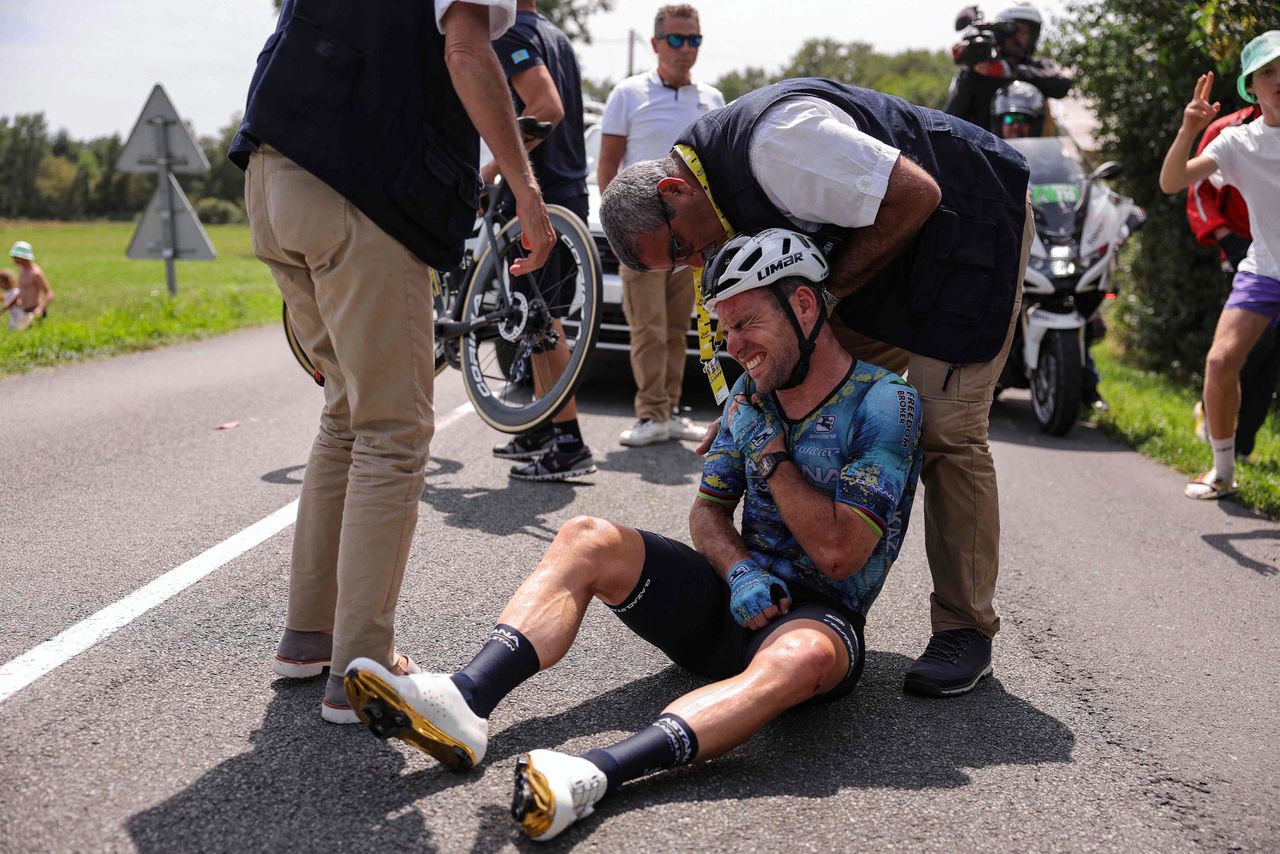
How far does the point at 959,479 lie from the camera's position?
3.68 m

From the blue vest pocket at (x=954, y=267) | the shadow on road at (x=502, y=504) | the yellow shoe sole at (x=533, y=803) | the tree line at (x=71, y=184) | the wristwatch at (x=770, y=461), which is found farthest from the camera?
the tree line at (x=71, y=184)

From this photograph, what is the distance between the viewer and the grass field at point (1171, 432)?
21.2 feet

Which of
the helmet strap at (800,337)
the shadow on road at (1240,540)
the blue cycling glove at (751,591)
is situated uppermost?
the helmet strap at (800,337)

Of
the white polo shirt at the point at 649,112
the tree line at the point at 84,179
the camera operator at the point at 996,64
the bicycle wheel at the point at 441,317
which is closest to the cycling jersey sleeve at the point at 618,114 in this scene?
the white polo shirt at the point at 649,112

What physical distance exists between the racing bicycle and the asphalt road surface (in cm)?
44

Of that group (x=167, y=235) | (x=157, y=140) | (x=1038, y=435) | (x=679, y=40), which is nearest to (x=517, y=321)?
(x=679, y=40)

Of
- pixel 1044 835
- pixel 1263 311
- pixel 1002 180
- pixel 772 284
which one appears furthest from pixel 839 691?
pixel 1263 311

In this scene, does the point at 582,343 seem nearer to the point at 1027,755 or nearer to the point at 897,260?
the point at 897,260

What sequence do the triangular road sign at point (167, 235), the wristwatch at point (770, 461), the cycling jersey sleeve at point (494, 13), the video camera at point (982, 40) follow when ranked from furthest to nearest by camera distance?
the triangular road sign at point (167, 235) → the video camera at point (982, 40) → the wristwatch at point (770, 461) → the cycling jersey sleeve at point (494, 13)

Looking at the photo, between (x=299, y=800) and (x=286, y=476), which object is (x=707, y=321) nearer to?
(x=299, y=800)

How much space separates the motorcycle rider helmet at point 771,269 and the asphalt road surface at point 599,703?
1045 mm

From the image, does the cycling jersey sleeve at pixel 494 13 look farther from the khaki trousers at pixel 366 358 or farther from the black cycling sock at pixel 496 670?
the black cycling sock at pixel 496 670

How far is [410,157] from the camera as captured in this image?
121 inches

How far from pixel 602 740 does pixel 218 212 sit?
253 ft
